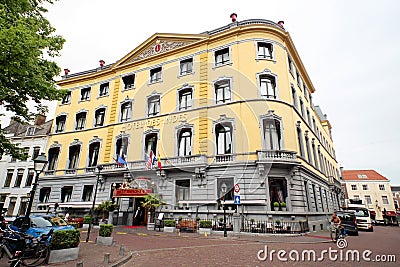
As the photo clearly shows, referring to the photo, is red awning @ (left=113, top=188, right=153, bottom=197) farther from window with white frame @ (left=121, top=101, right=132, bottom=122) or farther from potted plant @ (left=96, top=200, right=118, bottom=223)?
window with white frame @ (left=121, top=101, right=132, bottom=122)

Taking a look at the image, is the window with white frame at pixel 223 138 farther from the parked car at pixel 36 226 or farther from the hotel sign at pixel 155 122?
the parked car at pixel 36 226

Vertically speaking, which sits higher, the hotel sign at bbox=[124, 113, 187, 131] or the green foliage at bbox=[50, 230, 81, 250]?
the hotel sign at bbox=[124, 113, 187, 131]

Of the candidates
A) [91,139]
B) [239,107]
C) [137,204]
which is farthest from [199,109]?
[91,139]

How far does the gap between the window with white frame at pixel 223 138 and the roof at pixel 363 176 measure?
6067cm

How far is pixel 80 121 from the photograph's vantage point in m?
29.1

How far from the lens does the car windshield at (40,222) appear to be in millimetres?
10923

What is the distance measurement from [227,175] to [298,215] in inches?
234

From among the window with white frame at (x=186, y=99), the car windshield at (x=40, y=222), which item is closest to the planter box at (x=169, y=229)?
the car windshield at (x=40, y=222)

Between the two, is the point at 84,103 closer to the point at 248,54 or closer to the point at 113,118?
the point at 113,118

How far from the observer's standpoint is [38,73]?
40.0 feet

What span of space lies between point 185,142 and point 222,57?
368 inches

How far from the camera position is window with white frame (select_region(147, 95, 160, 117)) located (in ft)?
79.6

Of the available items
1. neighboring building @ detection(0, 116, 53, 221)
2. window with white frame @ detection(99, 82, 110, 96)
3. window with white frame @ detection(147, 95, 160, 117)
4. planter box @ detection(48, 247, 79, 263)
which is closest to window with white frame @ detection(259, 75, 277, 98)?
window with white frame @ detection(147, 95, 160, 117)

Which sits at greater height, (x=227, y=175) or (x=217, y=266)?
(x=227, y=175)
